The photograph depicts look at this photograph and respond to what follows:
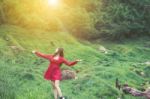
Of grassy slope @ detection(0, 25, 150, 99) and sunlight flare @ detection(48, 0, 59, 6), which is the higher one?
sunlight flare @ detection(48, 0, 59, 6)

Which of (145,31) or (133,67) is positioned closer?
(133,67)

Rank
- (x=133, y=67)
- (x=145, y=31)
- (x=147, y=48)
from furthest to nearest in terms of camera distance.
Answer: (x=145, y=31) < (x=147, y=48) < (x=133, y=67)

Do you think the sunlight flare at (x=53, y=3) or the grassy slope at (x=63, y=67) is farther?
the sunlight flare at (x=53, y=3)

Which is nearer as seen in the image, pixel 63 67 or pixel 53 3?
A: pixel 63 67

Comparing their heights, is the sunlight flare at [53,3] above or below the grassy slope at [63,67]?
above

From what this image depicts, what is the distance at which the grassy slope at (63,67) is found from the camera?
13.4 m

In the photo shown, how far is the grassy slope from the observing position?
13438mm

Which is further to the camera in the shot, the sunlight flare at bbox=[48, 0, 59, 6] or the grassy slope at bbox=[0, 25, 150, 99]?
the sunlight flare at bbox=[48, 0, 59, 6]

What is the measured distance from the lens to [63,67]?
1938cm

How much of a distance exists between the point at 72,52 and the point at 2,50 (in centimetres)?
469

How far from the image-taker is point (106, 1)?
107 ft

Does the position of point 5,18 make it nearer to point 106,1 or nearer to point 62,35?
point 62,35

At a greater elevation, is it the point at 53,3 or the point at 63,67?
the point at 53,3

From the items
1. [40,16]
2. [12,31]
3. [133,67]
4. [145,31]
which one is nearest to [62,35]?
[40,16]
